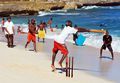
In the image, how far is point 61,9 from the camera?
94625 mm

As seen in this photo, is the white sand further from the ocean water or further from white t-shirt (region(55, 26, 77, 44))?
A: the ocean water

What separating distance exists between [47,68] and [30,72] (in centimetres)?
119

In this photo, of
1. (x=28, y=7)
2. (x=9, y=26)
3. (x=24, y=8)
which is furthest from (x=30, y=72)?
(x=28, y=7)

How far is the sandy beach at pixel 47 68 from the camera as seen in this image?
13.3 metres

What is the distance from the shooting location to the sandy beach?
43.6ft

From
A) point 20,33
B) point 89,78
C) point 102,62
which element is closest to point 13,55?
point 102,62

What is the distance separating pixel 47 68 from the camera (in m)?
15.2

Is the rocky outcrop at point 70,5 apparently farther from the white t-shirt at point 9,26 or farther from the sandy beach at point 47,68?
the white t-shirt at point 9,26

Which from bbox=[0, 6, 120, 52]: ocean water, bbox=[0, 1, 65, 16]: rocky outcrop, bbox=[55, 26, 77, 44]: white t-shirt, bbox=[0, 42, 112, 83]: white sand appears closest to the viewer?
bbox=[0, 42, 112, 83]: white sand

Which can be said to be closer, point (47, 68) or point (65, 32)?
point (65, 32)

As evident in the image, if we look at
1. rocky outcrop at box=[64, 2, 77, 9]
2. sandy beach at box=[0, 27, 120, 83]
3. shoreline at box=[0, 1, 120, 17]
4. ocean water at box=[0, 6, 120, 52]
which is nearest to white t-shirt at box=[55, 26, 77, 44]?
sandy beach at box=[0, 27, 120, 83]

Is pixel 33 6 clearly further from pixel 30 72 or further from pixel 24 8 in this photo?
pixel 30 72

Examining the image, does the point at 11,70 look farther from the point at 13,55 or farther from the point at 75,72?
the point at 13,55

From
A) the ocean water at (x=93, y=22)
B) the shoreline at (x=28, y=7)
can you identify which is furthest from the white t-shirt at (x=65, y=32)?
the shoreline at (x=28, y=7)
